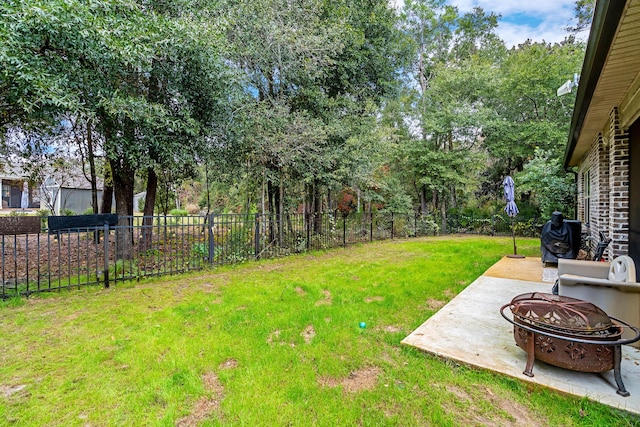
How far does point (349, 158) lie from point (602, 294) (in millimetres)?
6803

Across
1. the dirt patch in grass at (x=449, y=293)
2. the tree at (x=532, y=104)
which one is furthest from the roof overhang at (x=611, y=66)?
the tree at (x=532, y=104)

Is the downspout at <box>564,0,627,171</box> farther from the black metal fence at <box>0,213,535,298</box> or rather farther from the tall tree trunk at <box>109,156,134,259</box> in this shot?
the tall tree trunk at <box>109,156,134,259</box>

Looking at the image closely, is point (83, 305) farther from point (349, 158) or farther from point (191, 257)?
point (349, 158)

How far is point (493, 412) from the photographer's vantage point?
1925 mm

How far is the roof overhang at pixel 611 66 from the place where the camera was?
194 centimetres

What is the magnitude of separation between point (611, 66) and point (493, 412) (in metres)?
3.21

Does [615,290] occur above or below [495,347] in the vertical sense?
above

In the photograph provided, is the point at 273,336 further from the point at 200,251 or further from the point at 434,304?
the point at 200,251

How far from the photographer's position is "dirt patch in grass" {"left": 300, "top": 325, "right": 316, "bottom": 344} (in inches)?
120

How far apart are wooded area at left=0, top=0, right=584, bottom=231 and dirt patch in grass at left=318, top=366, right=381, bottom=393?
4.88 meters

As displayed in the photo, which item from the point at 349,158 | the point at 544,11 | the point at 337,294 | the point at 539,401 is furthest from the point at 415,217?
the point at 539,401

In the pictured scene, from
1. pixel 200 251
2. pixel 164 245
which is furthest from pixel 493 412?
pixel 200 251

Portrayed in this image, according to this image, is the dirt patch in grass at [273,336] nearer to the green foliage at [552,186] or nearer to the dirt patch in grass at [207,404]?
the dirt patch in grass at [207,404]

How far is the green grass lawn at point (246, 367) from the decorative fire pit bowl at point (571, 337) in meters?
0.25
